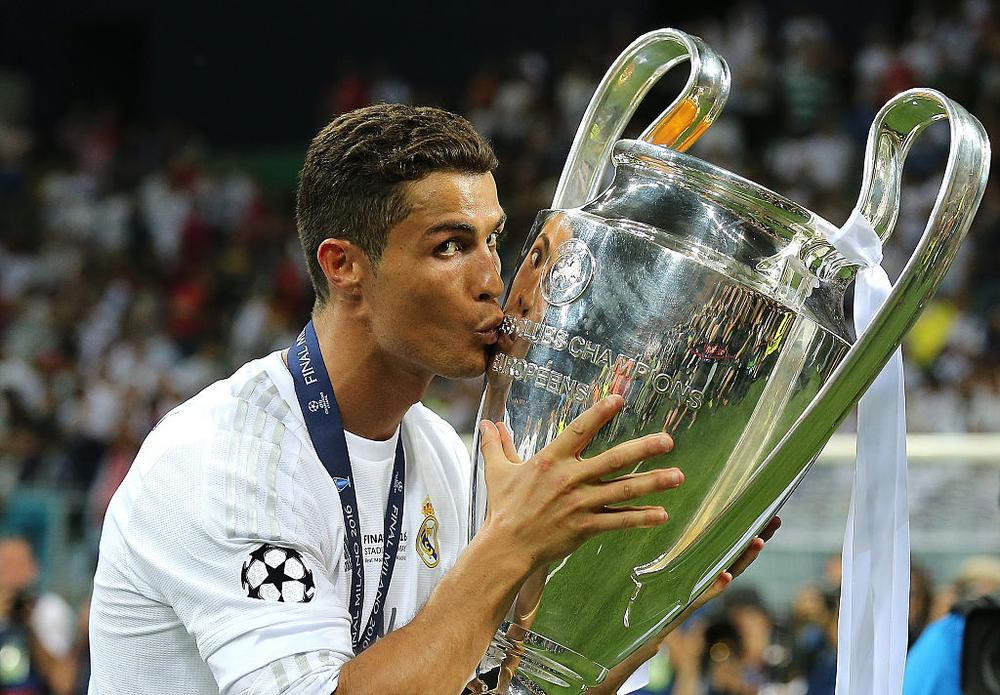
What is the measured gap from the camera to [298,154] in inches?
515

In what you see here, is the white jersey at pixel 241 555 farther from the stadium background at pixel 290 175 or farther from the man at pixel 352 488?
the stadium background at pixel 290 175

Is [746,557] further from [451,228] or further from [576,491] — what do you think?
[451,228]

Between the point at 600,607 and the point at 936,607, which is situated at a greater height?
the point at 936,607

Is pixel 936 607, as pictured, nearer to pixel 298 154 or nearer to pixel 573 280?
pixel 573 280

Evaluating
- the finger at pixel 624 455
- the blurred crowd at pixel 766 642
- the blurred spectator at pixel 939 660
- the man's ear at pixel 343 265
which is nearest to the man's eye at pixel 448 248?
the man's ear at pixel 343 265

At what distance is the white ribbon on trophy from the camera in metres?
1.73

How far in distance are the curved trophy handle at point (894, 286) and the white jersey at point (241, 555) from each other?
0.43m

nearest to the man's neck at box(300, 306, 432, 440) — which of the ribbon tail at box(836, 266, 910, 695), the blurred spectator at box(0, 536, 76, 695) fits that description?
the ribbon tail at box(836, 266, 910, 695)

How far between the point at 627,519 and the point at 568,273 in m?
0.30

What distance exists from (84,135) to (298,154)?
230 centimetres

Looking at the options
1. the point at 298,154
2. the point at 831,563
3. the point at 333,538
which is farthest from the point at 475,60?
the point at 333,538

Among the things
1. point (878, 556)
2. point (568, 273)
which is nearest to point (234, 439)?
point (568, 273)

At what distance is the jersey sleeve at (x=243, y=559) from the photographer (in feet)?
5.35

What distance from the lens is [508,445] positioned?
1659 mm
